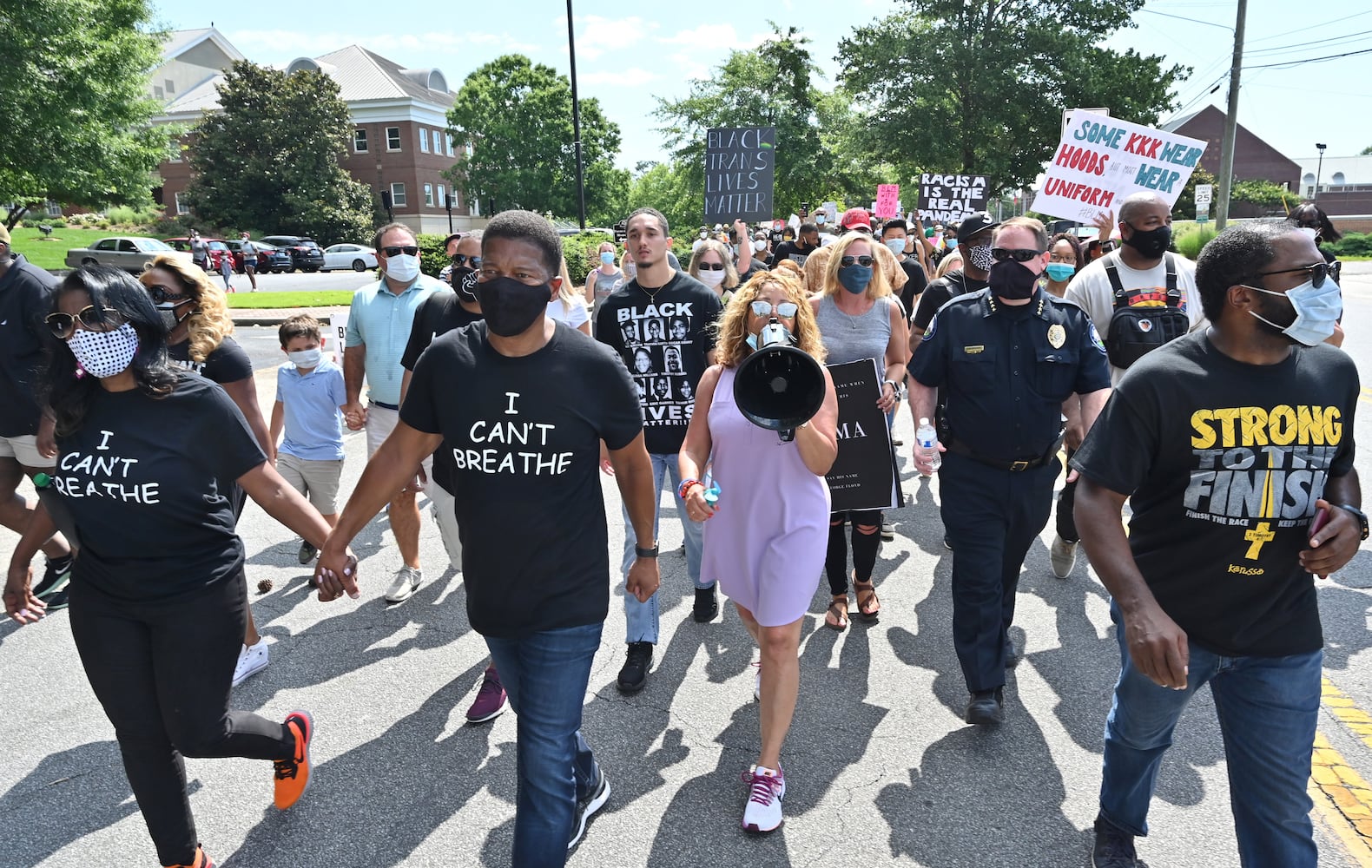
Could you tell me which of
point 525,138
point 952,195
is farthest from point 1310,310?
point 525,138

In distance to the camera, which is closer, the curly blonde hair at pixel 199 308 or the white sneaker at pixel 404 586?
the curly blonde hair at pixel 199 308

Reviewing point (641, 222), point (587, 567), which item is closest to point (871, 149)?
point (641, 222)

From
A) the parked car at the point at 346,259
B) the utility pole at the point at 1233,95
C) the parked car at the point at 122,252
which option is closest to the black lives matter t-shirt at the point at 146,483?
the utility pole at the point at 1233,95

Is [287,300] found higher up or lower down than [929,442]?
lower down

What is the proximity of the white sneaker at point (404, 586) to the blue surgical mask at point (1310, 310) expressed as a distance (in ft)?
14.4

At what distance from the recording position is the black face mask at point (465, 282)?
14.6ft

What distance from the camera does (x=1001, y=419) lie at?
3.63m

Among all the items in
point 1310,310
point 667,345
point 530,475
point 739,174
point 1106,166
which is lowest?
point 530,475

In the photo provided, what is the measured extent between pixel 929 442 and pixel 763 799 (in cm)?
160

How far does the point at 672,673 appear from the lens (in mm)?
4246

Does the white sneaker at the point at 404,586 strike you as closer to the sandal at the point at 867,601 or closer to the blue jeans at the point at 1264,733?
the sandal at the point at 867,601

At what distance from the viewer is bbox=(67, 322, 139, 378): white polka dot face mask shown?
2.51 m

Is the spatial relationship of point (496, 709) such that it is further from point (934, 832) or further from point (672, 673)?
point (934, 832)

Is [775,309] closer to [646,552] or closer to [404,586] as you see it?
[646,552]
